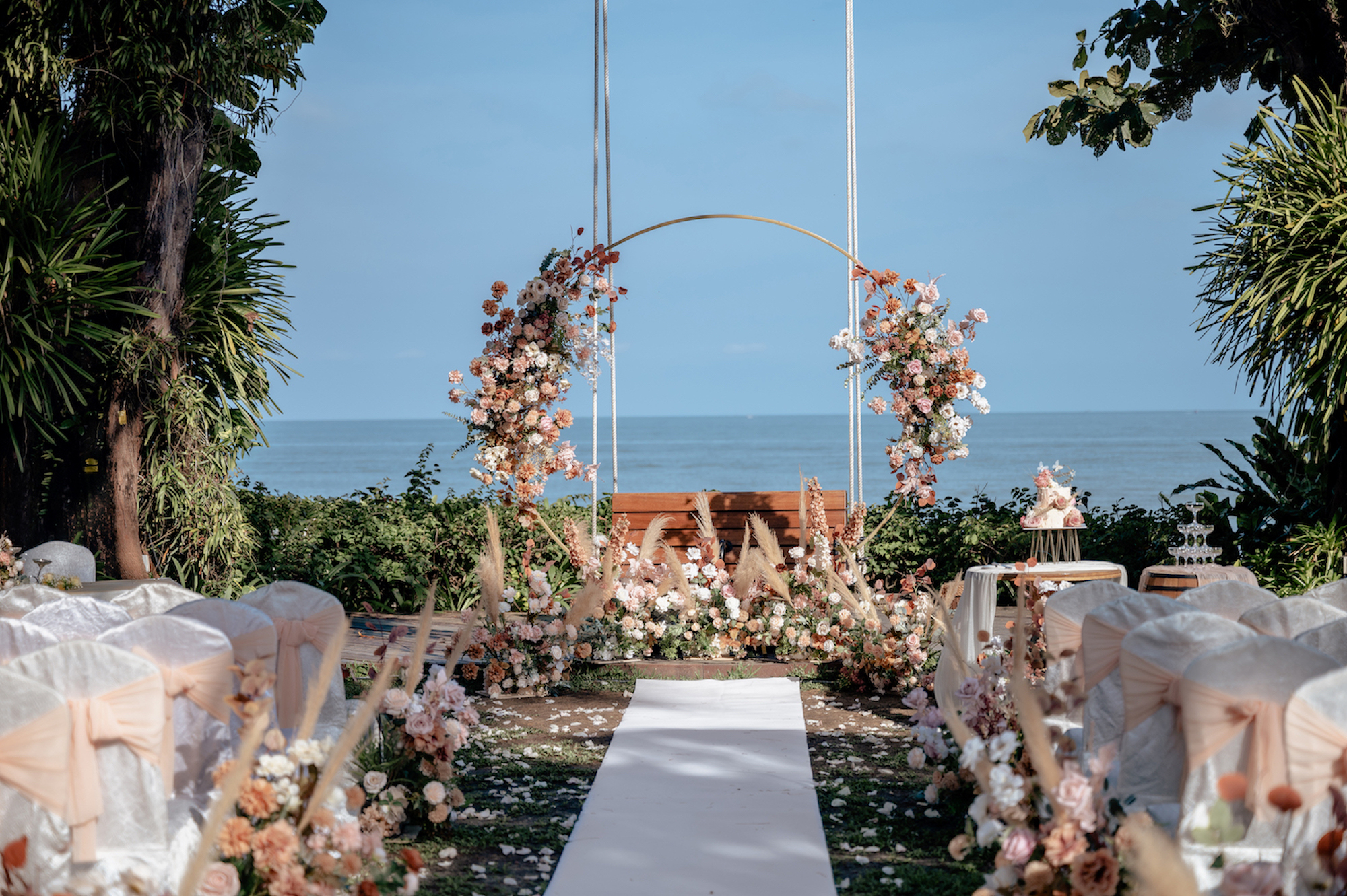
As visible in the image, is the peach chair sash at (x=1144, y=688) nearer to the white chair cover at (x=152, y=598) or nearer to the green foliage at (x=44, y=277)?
the white chair cover at (x=152, y=598)

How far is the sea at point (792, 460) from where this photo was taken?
32.9 meters

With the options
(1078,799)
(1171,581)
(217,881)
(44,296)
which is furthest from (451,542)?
(1078,799)

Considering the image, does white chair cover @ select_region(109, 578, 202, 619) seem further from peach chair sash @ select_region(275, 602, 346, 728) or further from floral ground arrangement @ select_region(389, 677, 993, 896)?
floral ground arrangement @ select_region(389, 677, 993, 896)

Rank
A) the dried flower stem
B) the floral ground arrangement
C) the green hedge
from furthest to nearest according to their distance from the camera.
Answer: the green hedge < the floral ground arrangement < the dried flower stem

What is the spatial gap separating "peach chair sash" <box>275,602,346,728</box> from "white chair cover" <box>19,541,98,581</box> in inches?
108

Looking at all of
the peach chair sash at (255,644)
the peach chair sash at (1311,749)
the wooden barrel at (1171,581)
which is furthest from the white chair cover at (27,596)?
the wooden barrel at (1171,581)

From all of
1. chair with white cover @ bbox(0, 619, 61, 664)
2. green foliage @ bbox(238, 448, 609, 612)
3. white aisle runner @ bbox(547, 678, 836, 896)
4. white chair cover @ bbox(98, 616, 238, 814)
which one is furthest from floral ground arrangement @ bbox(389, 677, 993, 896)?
green foliage @ bbox(238, 448, 609, 612)

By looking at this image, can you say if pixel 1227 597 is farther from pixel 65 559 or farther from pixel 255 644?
pixel 65 559

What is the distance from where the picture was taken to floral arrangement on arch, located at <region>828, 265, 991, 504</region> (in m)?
6.34

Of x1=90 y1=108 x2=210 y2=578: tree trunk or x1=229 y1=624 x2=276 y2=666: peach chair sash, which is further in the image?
x1=90 y1=108 x2=210 y2=578: tree trunk

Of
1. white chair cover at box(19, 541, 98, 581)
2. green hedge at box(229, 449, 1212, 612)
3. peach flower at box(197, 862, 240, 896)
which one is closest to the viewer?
peach flower at box(197, 862, 240, 896)

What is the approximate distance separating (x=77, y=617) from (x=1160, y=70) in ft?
27.2

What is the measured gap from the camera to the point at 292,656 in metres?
3.34

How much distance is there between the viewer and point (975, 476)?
1358 inches
